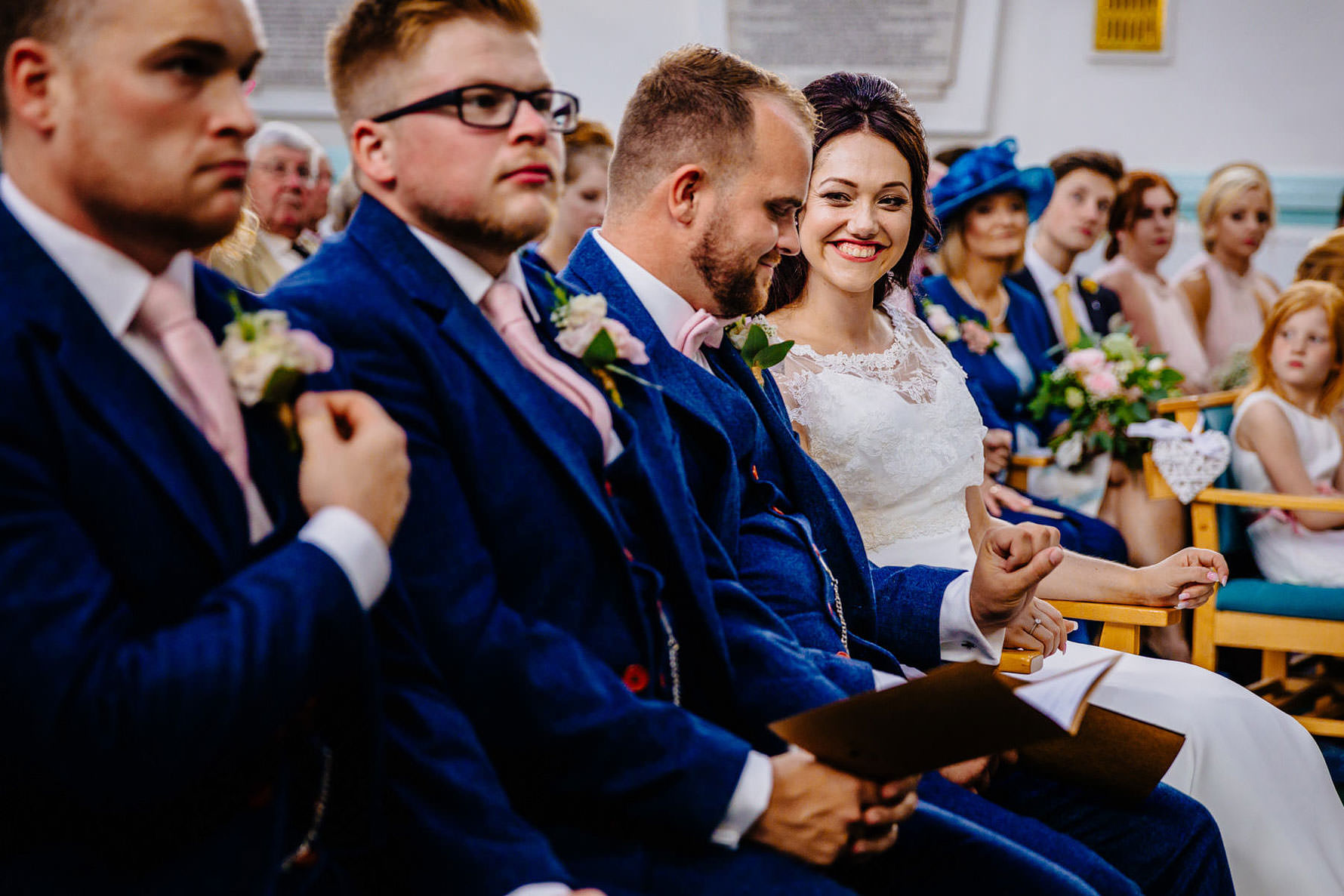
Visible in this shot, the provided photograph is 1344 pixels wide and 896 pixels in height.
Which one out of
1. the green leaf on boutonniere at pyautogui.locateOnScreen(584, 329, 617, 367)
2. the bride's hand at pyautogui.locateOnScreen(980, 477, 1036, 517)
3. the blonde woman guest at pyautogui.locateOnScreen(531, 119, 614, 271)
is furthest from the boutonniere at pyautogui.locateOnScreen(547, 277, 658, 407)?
the blonde woman guest at pyautogui.locateOnScreen(531, 119, 614, 271)

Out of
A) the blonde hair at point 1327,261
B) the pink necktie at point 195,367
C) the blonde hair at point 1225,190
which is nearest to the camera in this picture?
the pink necktie at point 195,367

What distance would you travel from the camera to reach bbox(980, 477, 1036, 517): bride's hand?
3.71 metres

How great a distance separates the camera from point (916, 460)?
8.05ft

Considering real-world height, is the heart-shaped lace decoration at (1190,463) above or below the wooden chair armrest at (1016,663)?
above

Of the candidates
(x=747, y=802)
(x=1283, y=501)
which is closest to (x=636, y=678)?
(x=747, y=802)

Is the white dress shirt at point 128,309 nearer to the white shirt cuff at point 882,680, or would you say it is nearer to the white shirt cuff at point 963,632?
the white shirt cuff at point 882,680

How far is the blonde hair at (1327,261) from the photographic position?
14.7 ft

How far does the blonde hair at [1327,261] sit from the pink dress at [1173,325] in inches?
35.9

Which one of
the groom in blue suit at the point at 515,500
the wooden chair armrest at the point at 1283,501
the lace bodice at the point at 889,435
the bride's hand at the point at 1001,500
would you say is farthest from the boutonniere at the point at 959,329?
the groom in blue suit at the point at 515,500

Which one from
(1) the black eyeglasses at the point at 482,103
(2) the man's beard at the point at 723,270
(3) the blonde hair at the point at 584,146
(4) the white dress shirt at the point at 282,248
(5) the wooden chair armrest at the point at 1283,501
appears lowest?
(5) the wooden chair armrest at the point at 1283,501

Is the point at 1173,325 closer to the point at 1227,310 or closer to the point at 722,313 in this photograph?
the point at 1227,310

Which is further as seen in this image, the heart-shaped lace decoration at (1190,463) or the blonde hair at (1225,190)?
the blonde hair at (1225,190)

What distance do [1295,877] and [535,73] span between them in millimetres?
1774

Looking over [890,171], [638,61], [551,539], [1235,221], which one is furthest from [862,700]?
[638,61]
